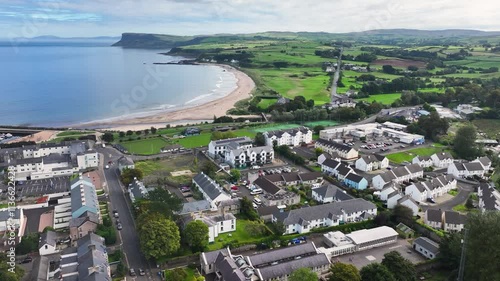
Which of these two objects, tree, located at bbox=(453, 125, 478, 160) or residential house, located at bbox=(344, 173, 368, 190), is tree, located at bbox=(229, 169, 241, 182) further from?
tree, located at bbox=(453, 125, 478, 160)

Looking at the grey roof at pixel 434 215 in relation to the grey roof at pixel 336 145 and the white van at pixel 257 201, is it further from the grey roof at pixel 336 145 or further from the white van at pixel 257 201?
the grey roof at pixel 336 145

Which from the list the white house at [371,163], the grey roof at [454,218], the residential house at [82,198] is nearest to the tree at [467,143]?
the white house at [371,163]

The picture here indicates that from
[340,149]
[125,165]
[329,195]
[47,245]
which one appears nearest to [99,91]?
[125,165]

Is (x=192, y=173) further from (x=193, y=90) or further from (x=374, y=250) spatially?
(x=193, y=90)

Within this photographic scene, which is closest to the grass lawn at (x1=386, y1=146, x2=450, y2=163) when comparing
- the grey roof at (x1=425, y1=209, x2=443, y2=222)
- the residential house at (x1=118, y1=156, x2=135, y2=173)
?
the grey roof at (x1=425, y1=209, x2=443, y2=222)

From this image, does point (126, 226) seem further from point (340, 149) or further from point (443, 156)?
point (443, 156)
